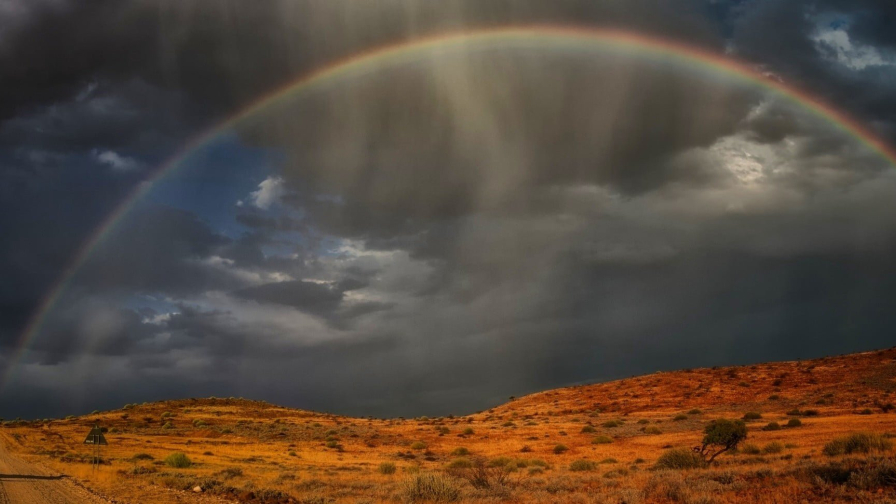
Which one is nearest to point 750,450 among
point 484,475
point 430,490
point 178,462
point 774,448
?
point 774,448

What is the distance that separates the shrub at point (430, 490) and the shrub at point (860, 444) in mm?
15864

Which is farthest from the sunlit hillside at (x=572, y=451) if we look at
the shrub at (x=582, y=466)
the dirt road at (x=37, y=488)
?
the dirt road at (x=37, y=488)

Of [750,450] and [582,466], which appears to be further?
[582,466]

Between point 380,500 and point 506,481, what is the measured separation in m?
6.23

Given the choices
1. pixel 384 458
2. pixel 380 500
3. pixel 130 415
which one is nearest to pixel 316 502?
pixel 380 500

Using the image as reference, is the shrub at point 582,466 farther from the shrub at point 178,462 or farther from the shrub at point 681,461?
the shrub at point 178,462

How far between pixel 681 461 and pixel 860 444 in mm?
6888

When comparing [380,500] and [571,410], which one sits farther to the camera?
[571,410]

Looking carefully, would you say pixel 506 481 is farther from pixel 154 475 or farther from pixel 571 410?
pixel 571 410

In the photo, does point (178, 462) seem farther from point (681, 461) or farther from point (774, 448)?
point (774, 448)

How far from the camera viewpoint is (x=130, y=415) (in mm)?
102312

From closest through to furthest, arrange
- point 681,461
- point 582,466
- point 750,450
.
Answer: point 681,461
point 750,450
point 582,466

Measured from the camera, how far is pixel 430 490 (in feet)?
68.6

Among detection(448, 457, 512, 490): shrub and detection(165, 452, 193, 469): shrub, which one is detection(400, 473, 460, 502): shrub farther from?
detection(165, 452, 193, 469): shrub
